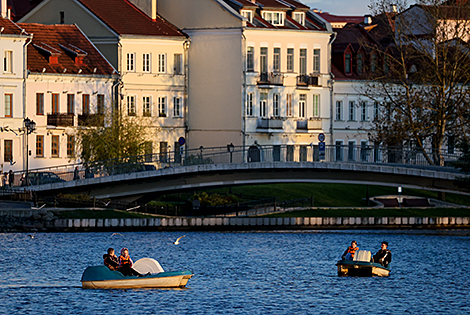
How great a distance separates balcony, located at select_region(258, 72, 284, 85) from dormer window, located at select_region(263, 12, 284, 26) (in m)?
4.47

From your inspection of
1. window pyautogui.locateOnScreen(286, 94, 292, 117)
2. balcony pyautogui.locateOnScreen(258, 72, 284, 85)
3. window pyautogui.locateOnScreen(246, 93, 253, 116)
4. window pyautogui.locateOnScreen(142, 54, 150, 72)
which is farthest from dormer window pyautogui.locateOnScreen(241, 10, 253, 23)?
window pyautogui.locateOnScreen(142, 54, 150, 72)

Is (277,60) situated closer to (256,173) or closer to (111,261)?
(256,173)

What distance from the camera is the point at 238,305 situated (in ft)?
178

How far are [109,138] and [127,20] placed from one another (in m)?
15.5

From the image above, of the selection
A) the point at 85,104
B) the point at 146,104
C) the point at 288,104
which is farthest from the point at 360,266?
the point at 288,104

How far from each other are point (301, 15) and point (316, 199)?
781 inches

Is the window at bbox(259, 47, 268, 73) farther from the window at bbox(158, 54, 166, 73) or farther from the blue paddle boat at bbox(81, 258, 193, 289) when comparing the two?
the blue paddle boat at bbox(81, 258, 193, 289)

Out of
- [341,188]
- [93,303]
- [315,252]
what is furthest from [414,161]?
[93,303]

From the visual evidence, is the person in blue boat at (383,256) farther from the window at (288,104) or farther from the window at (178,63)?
the window at (288,104)

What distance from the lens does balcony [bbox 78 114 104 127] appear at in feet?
319

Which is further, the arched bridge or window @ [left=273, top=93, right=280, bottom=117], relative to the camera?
window @ [left=273, top=93, right=280, bottom=117]

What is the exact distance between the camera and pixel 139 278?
186 ft

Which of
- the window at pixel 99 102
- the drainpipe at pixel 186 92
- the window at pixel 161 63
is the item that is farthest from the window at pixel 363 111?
the window at pixel 99 102

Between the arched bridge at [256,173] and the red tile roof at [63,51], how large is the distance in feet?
45.3
